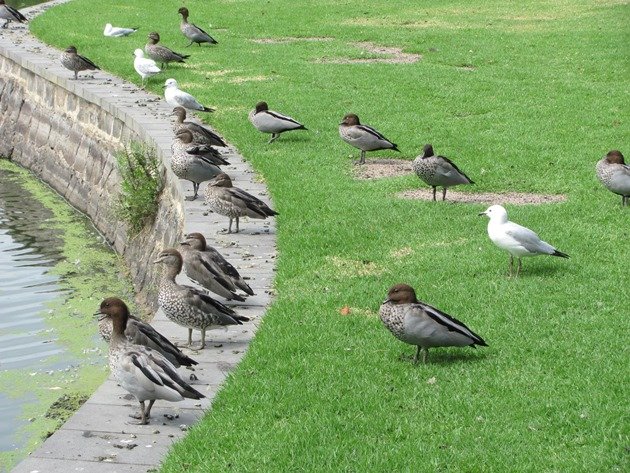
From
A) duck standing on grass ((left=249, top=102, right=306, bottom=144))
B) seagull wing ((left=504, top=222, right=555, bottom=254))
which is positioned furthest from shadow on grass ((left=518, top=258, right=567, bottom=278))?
duck standing on grass ((left=249, top=102, right=306, bottom=144))

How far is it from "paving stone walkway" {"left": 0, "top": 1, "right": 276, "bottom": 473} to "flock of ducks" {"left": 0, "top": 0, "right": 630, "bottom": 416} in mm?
183

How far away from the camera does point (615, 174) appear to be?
13695 mm

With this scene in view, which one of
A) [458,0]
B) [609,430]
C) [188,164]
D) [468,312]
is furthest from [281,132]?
[458,0]

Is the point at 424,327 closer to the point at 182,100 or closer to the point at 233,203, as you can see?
the point at 233,203

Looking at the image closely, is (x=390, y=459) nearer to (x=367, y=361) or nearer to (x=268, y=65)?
(x=367, y=361)

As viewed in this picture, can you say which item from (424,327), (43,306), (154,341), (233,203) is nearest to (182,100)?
(43,306)

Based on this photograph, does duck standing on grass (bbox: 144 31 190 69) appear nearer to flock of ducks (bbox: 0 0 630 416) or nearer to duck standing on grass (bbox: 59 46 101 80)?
duck standing on grass (bbox: 59 46 101 80)

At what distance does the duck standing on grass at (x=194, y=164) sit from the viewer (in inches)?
578

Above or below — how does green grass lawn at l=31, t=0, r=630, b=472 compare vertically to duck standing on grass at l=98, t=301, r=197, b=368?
below

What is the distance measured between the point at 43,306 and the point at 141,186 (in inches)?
110

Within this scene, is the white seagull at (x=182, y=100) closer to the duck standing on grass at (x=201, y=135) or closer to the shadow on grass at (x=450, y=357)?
the duck standing on grass at (x=201, y=135)

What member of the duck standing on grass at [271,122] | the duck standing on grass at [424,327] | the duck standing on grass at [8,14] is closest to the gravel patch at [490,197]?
the duck standing on grass at [271,122]

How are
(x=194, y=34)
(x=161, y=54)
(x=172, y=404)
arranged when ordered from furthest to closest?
(x=194, y=34) → (x=161, y=54) → (x=172, y=404)

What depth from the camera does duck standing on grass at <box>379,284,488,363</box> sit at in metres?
9.08
